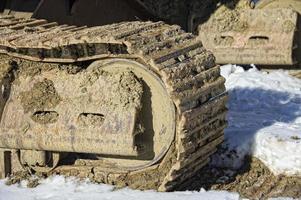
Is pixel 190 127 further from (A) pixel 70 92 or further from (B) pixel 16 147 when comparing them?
(B) pixel 16 147

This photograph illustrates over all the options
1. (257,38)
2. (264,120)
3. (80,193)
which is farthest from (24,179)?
(257,38)

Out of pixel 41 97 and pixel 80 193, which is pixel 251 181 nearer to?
pixel 80 193

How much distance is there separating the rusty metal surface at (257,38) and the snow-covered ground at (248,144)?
90 centimetres

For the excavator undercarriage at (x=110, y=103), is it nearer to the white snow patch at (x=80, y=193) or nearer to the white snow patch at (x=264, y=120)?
the white snow patch at (x=80, y=193)

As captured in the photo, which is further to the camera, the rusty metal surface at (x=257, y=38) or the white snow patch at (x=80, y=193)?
the rusty metal surface at (x=257, y=38)

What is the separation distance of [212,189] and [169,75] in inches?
41.9

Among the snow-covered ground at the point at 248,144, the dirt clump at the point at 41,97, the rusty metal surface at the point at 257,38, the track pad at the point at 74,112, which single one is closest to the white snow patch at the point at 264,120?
the snow-covered ground at the point at 248,144

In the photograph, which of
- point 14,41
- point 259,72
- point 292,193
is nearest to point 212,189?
point 292,193

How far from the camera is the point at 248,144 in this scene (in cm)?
635

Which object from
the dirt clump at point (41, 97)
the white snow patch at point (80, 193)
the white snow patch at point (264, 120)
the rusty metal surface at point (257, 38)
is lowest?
the white snow patch at point (80, 193)

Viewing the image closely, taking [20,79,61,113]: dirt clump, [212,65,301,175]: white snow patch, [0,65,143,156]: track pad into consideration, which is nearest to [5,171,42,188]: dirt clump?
[0,65,143,156]: track pad

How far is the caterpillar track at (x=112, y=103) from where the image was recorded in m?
5.39

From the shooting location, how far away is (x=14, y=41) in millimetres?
5785

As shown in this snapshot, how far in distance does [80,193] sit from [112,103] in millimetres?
712
